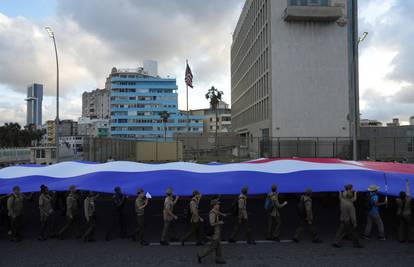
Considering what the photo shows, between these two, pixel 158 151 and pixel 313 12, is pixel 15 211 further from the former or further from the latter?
pixel 313 12

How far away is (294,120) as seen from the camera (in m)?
43.4

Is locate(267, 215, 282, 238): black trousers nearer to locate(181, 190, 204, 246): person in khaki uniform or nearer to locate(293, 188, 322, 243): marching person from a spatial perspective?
locate(293, 188, 322, 243): marching person

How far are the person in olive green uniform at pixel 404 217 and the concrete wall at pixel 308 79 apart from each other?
33215mm

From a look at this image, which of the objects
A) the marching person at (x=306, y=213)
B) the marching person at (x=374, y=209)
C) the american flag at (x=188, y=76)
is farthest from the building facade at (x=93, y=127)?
the marching person at (x=374, y=209)

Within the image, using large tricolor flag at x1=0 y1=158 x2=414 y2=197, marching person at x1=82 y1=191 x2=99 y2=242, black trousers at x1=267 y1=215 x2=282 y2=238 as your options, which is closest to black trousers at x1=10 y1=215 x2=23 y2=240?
large tricolor flag at x1=0 y1=158 x2=414 y2=197

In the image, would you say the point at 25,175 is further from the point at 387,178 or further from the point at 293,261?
the point at 387,178

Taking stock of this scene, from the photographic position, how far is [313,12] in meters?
42.4

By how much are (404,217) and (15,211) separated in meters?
12.1

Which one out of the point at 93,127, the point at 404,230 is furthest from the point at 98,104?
the point at 404,230

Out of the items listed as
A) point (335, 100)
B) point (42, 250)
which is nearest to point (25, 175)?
point (42, 250)

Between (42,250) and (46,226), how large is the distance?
4.53 feet

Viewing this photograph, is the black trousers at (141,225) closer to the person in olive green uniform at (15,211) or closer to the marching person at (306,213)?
the person in olive green uniform at (15,211)

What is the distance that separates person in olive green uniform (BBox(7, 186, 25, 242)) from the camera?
10352 mm

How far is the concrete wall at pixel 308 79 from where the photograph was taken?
1705 inches
